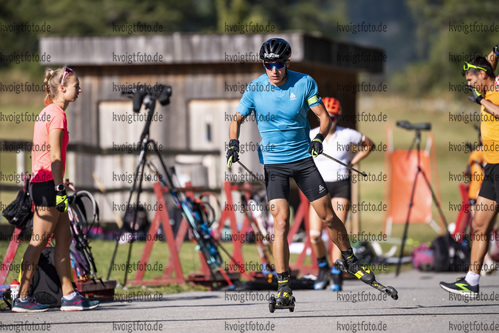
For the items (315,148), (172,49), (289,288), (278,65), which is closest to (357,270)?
(289,288)

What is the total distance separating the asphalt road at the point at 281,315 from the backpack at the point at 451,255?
330cm

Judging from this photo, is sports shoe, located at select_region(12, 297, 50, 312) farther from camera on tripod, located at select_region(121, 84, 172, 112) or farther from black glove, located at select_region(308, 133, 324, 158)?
camera on tripod, located at select_region(121, 84, 172, 112)

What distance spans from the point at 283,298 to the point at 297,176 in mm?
1189

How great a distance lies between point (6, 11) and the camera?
236 ft

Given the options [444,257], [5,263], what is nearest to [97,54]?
[444,257]

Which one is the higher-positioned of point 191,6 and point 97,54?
point 191,6

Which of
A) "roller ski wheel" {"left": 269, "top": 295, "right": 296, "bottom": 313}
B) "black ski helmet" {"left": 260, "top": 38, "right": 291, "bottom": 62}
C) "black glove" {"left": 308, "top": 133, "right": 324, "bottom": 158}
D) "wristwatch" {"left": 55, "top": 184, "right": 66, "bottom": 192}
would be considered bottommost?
"roller ski wheel" {"left": 269, "top": 295, "right": 296, "bottom": 313}

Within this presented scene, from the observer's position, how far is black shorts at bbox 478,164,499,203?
35.3 feet

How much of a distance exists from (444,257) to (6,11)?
199 feet

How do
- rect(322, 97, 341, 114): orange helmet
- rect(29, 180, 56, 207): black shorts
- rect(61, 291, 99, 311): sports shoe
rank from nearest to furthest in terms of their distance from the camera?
rect(29, 180, 56, 207): black shorts → rect(61, 291, 99, 311): sports shoe → rect(322, 97, 341, 114): orange helmet

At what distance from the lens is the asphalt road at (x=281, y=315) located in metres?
9.02

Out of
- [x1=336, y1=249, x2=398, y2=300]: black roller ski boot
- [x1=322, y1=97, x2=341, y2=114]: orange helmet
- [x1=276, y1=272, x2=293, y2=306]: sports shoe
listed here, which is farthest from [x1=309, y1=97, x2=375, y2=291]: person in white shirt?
[x1=276, y1=272, x2=293, y2=306]: sports shoe

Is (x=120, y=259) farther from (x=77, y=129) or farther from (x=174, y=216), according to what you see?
(x=77, y=129)

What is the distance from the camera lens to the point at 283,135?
32.4 ft
